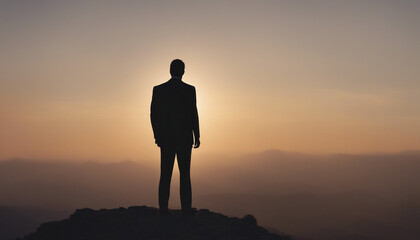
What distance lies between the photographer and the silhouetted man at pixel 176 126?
1308 cm

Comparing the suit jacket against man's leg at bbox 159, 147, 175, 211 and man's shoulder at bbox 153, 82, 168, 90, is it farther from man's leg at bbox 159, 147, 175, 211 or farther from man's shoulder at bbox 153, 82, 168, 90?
man's leg at bbox 159, 147, 175, 211

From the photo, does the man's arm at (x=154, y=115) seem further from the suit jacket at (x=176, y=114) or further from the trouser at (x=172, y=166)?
the trouser at (x=172, y=166)

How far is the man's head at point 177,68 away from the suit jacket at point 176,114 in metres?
0.15

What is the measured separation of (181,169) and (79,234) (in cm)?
346

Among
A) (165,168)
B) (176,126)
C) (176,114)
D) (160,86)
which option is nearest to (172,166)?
(165,168)

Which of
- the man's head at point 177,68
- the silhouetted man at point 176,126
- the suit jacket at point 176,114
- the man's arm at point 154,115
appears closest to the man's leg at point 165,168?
the silhouetted man at point 176,126

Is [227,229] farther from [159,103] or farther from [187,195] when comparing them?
[159,103]

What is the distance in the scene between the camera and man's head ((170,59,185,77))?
43.3ft

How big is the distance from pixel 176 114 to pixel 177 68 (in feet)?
4.38

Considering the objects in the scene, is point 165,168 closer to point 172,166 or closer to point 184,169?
point 172,166

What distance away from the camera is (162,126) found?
1324cm

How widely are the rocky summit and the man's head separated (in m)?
4.18

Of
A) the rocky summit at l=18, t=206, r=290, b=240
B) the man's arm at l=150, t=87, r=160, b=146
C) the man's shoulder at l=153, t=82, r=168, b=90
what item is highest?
the man's shoulder at l=153, t=82, r=168, b=90

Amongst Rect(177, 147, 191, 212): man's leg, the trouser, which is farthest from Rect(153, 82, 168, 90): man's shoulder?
Rect(177, 147, 191, 212): man's leg
